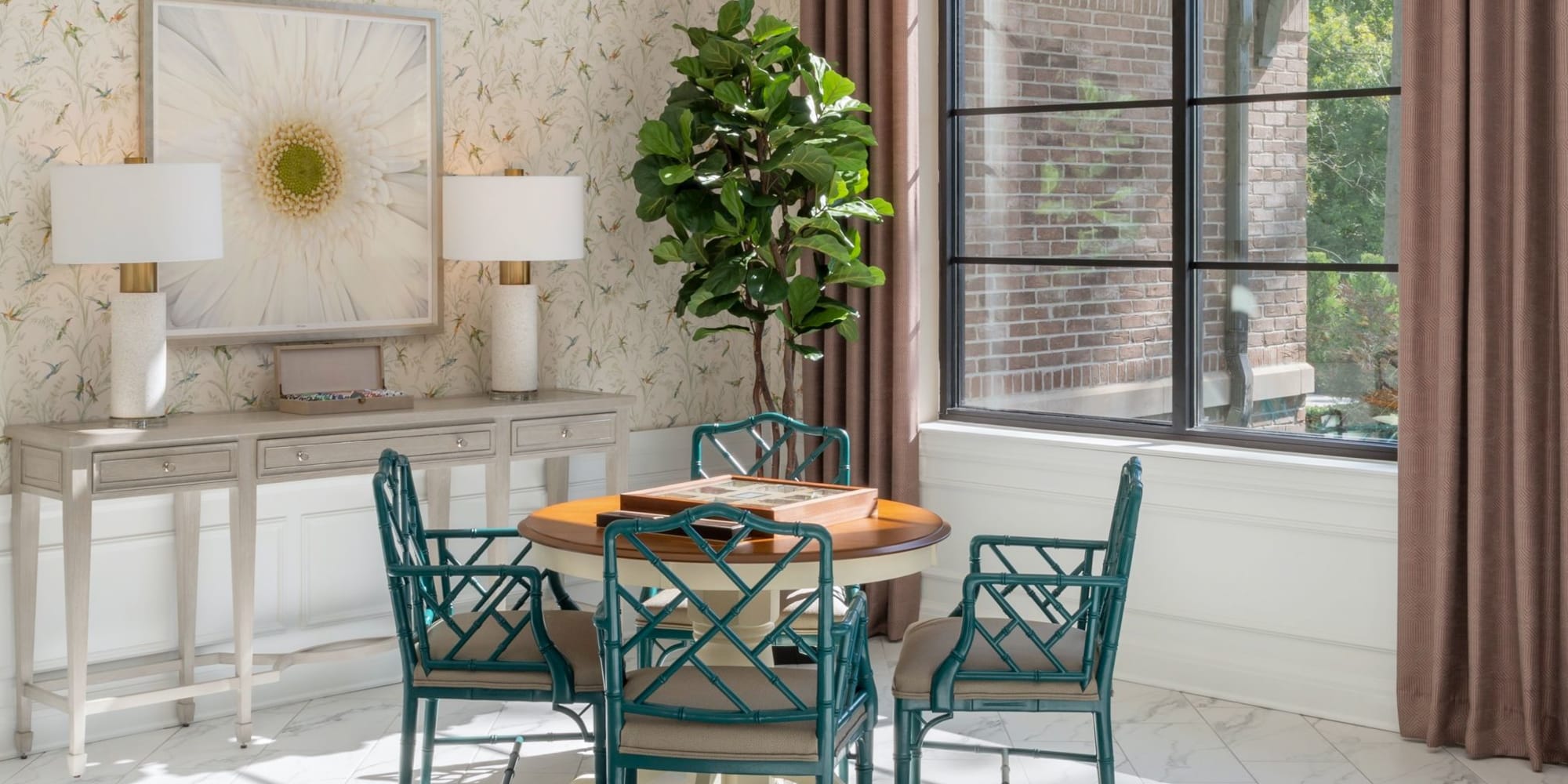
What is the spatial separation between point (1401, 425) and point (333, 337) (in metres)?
3.19

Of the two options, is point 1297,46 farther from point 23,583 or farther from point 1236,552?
point 23,583

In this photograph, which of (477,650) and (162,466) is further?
(162,466)

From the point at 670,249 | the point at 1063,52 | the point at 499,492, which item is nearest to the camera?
the point at 499,492

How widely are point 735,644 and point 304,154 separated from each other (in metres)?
2.58

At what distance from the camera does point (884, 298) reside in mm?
5387

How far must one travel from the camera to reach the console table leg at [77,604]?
12.9 feet

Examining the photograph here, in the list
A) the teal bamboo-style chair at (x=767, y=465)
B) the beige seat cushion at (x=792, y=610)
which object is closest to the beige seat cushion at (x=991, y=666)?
the teal bamboo-style chair at (x=767, y=465)

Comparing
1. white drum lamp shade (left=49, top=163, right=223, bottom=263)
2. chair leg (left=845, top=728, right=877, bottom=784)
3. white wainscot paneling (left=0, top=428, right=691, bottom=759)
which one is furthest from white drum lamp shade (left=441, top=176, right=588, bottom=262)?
chair leg (left=845, top=728, right=877, bottom=784)

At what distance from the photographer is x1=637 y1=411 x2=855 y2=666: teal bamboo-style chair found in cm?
382

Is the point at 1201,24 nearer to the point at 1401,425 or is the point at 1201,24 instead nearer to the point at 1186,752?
the point at 1401,425

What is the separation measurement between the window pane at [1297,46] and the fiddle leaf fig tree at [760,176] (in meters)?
1.12

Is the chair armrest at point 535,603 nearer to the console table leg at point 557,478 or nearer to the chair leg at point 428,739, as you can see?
the chair leg at point 428,739

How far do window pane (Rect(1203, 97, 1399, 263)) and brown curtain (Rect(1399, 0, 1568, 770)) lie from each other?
311 mm

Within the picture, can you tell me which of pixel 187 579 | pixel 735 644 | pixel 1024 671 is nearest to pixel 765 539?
pixel 735 644
